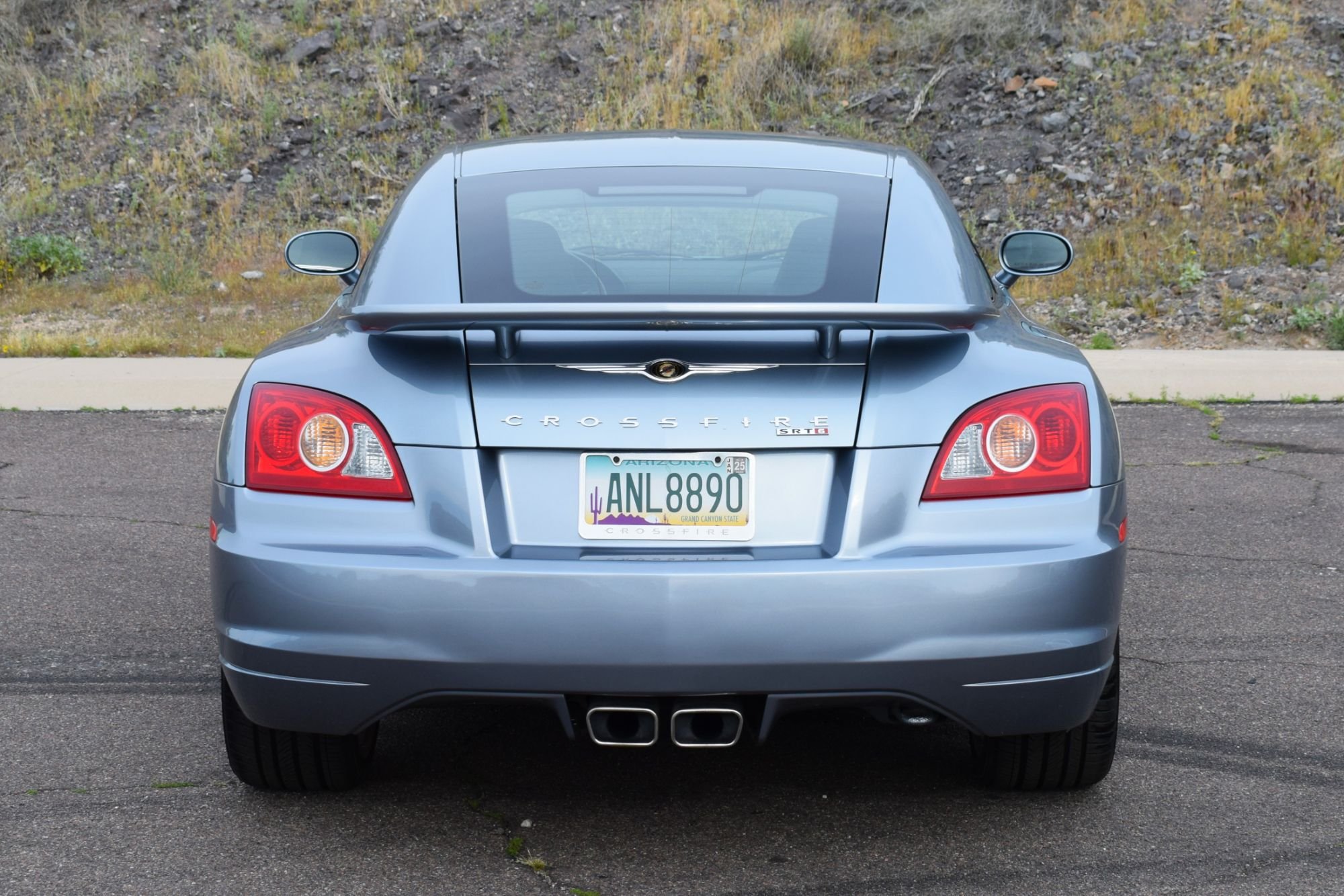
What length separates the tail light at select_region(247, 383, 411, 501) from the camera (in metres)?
2.79

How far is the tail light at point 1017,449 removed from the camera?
2.77 meters

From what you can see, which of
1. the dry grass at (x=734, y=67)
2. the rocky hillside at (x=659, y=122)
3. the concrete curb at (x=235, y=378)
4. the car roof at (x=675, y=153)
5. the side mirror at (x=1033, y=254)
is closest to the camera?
the car roof at (x=675, y=153)

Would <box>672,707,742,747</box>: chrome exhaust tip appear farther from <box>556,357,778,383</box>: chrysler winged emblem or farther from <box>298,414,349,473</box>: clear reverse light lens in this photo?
<box>298,414,349,473</box>: clear reverse light lens

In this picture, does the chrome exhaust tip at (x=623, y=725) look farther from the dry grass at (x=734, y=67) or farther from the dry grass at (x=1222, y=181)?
the dry grass at (x=734, y=67)

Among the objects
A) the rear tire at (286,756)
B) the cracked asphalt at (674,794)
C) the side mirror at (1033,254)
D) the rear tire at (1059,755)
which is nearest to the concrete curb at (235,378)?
the cracked asphalt at (674,794)

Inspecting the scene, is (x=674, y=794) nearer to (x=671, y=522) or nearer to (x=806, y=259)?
(x=671, y=522)

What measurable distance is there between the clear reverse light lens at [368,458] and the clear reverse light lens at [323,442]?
0.9 inches

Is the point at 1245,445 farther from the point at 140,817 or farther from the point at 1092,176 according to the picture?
the point at 1092,176

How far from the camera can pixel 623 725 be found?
2.84m

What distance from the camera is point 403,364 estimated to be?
2840 mm

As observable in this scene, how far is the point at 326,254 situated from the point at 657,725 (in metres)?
2.15

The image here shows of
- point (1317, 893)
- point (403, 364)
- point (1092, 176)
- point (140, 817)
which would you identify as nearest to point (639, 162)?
point (403, 364)

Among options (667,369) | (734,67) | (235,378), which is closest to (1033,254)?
(667,369)

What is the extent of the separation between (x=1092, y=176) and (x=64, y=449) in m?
11.1
